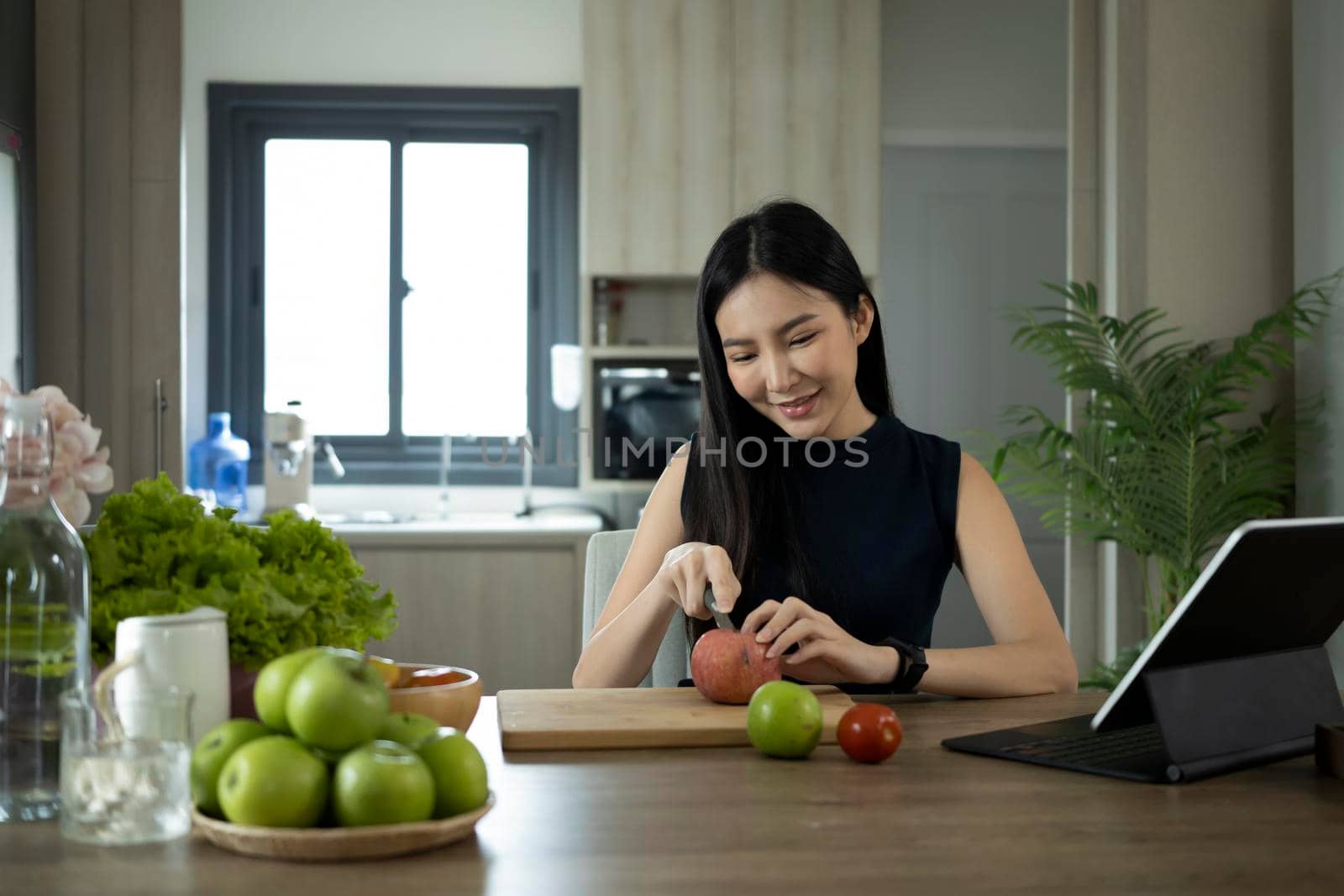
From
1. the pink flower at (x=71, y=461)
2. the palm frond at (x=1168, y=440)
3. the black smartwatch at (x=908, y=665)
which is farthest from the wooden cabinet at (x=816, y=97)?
the pink flower at (x=71, y=461)

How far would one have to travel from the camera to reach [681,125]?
4.48 meters

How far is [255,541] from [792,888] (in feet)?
2.04

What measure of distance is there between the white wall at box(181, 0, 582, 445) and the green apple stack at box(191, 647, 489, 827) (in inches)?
161

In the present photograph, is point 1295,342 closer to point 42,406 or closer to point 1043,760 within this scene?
point 1043,760

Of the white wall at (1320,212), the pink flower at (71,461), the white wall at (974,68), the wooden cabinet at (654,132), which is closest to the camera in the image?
the pink flower at (71,461)

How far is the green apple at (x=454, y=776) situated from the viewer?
95cm

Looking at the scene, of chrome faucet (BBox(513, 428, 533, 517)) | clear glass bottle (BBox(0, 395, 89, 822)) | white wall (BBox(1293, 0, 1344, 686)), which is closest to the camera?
clear glass bottle (BBox(0, 395, 89, 822))

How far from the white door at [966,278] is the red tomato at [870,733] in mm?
3940

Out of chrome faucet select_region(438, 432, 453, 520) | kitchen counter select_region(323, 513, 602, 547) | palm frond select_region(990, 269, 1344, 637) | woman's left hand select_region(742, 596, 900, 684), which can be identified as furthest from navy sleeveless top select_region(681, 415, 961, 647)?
chrome faucet select_region(438, 432, 453, 520)

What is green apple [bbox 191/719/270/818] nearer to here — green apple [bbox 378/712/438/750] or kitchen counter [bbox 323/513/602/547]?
green apple [bbox 378/712/438/750]

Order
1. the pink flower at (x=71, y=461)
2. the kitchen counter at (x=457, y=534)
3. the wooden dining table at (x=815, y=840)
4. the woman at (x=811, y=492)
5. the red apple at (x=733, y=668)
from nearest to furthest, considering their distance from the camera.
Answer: the wooden dining table at (x=815, y=840), the pink flower at (x=71, y=461), the red apple at (x=733, y=668), the woman at (x=811, y=492), the kitchen counter at (x=457, y=534)

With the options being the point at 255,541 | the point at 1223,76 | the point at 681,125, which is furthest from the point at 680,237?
the point at 255,541

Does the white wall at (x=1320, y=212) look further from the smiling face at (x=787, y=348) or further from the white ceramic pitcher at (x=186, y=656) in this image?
the white ceramic pitcher at (x=186, y=656)

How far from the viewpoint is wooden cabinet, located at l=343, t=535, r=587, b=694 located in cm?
426
